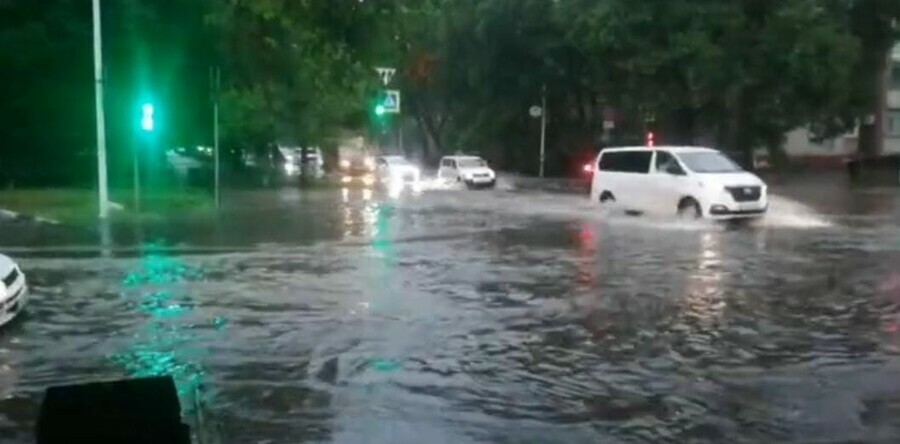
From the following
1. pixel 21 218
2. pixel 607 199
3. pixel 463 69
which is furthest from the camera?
pixel 463 69

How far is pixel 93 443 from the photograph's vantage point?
4.28 metres

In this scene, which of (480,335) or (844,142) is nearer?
(480,335)

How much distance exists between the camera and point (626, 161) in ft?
107

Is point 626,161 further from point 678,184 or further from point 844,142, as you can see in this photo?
point 844,142

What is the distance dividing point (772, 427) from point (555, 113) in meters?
66.4

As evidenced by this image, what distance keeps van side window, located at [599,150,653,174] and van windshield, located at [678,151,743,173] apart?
1195 millimetres

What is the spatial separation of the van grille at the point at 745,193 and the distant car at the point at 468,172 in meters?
29.6

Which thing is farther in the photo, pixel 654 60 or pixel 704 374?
pixel 654 60

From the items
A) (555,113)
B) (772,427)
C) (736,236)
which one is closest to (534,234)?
(736,236)

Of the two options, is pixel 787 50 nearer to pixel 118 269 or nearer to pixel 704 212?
pixel 704 212

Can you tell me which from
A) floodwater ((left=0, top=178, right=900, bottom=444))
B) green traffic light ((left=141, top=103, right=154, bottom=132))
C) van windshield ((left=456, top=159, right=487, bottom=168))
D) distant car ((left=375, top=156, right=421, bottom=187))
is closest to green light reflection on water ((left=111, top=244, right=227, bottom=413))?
floodwater ((left=0, top=178, right=900, bottom=444))

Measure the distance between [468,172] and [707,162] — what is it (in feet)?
97.9

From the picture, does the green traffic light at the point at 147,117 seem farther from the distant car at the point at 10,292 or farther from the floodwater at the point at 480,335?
the distant car at the point at 10,292

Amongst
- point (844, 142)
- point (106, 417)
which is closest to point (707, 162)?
point (106, 417)
